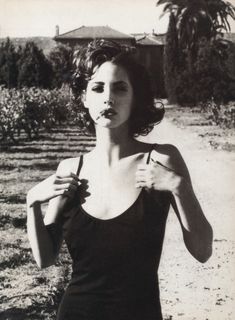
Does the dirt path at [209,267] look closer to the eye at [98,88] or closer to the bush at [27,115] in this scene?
the eye at [98,88]

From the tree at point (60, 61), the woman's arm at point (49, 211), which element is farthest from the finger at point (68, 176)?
the tree at point (60, 61)

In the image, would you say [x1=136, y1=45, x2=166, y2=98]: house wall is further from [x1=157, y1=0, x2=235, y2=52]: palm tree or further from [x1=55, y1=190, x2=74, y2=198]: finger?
[x1=55, y1=190, x2=74, y2=198]: finger

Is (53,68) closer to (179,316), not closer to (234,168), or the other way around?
(234,168)

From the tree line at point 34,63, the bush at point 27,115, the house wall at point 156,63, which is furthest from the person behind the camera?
the bush at point 27,115

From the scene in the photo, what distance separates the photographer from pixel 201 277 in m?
1.21

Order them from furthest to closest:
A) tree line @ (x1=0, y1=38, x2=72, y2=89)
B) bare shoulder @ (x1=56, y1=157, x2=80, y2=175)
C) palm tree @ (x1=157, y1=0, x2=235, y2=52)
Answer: tree line @ (x1=0, y1=38, x2=72, y2=89) → palm tree @ (x1=157, y1=0, x2=235, y2=52) → bare shoulder @ (x1=56, y1=157, x2=80, y2=175)

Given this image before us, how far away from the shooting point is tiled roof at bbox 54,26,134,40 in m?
1.23

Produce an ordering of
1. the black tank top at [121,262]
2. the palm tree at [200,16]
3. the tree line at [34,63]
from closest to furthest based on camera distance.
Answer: the black tank top at [121,262] < the palm tree at [200,16] < the tree line at [34,63]

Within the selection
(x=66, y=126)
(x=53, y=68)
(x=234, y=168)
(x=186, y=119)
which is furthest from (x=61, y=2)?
(x=66, y=126)

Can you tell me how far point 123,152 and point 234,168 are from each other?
478 millimetres

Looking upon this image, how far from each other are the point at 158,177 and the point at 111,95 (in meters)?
0.18

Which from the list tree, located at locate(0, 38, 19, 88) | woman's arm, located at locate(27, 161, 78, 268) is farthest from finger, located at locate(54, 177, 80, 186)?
tree, located at locate(0, 38, 19, 88)

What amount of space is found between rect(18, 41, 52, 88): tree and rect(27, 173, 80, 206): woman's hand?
65cm

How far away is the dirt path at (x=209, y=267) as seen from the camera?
1.20m
